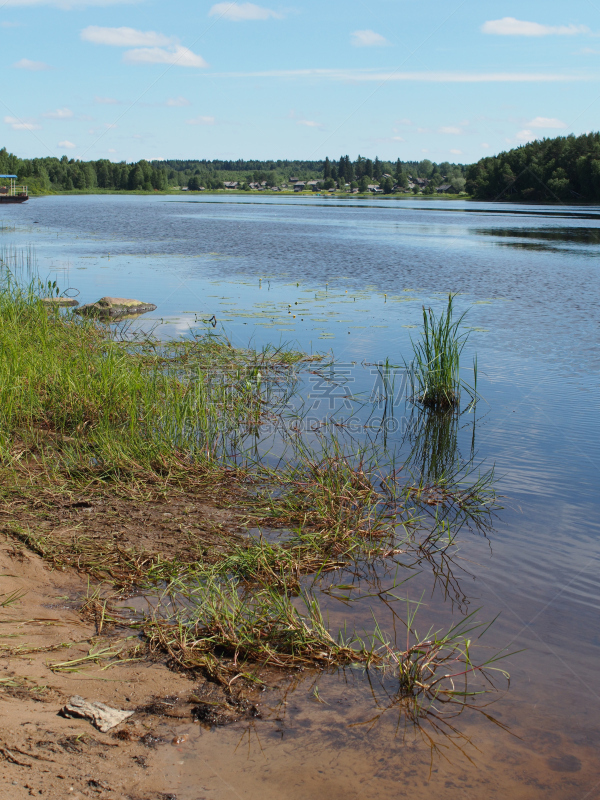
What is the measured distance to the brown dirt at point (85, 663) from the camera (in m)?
2.46

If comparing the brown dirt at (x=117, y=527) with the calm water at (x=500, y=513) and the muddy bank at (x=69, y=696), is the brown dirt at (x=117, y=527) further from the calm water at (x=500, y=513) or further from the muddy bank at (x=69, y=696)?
the calm water at (x=500, y=513)

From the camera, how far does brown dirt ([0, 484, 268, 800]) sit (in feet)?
8.06

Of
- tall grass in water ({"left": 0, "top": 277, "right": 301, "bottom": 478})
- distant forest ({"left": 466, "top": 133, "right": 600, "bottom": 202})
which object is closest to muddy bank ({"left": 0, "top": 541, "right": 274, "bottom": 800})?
tall grass in water ({"left": 0, "top": 277, "right": 301, "bottom": 478})

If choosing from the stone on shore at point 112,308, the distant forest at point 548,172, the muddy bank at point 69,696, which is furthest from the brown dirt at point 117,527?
the distant forest at point 548,172

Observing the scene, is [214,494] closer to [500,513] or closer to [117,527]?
[117,527]

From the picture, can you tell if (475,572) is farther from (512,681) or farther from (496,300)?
(496,300)

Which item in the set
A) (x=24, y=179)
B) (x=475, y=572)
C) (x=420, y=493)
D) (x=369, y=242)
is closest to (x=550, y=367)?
(x=420, y=493)

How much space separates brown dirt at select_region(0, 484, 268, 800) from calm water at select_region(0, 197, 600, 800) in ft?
0.56

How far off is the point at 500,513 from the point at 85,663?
366cm

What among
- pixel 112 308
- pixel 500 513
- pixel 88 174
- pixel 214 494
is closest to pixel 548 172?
pixel 88 174

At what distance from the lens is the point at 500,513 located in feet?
18.1

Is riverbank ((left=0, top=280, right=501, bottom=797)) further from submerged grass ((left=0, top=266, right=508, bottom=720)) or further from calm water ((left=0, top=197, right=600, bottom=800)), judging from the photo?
calm water ((left=0, top=197, right=600, bottom=800))

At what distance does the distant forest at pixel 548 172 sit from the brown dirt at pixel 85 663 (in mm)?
79602

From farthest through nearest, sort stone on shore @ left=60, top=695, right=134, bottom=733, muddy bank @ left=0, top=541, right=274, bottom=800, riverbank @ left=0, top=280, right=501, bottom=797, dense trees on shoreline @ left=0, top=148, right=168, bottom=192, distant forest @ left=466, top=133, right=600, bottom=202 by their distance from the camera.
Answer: dense trees on shoreline @ left=0, top=148, right=168, bottom=192, distant forest @ left=466, top=133, right=600, bottom=202, riverbank @ left=0, top=280, right=501, bottom=797, stone on shore @ left=60, top=695, right=134, bottom=733, muddy bank @ left=0, top=541, right=274, bottom=800
